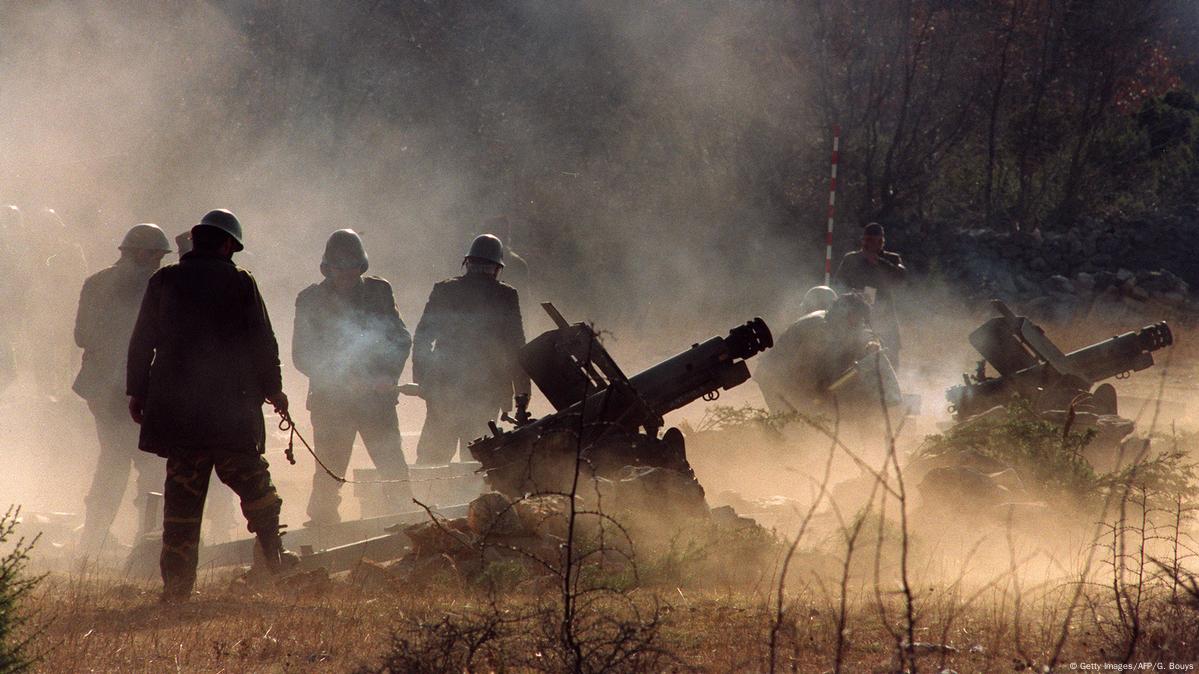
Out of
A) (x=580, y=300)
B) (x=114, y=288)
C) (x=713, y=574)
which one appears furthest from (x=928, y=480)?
(x=580, y=300)

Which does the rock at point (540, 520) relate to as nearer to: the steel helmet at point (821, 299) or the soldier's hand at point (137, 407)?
the soldier's hand at point (137, 407)

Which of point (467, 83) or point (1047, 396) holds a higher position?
point (467, 83)

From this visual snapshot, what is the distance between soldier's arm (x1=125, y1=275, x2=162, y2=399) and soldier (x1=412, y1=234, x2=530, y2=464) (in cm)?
312

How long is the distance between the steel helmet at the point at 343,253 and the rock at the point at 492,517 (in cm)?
266

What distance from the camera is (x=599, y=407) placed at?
282 inches

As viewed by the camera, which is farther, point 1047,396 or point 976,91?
point 976,91

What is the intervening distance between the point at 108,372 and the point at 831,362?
5.59 m

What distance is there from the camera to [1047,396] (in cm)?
1000

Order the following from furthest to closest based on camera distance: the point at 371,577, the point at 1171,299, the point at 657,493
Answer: the point at 1171,299 → the point at 657,493 → the point at 371,577

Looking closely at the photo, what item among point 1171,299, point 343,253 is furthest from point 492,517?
point 1171,299

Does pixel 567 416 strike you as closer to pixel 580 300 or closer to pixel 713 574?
pixel 713 574

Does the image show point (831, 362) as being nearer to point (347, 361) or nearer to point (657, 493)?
point (657, 493)

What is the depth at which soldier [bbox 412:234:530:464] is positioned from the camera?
8969mm

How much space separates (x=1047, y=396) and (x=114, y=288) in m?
7.35
